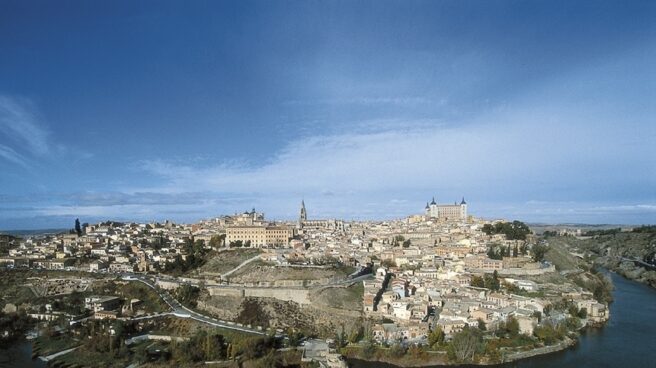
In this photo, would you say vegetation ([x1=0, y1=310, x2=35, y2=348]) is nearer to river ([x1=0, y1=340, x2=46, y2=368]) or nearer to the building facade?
river ([x1=0, y1=340, x2=46, y2=368])

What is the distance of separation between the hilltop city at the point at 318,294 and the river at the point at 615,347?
1.53 ft

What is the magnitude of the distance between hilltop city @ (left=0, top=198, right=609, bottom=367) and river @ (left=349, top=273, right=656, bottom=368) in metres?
0.47

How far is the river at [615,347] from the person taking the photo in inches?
695

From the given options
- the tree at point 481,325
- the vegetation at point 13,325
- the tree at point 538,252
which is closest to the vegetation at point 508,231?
the tree at point 538,252

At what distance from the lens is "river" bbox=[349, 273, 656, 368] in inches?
695

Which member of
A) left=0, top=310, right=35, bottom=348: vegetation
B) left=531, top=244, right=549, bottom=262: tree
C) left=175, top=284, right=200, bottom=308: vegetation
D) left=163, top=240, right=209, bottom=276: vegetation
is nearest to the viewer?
left=0, top=310, right=35, bottom=348: vegetation

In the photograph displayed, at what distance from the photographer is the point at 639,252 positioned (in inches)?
1854

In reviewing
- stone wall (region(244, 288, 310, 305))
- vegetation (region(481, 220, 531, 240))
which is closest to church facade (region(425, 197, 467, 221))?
vegetation (region(481, 220, 531, 240))

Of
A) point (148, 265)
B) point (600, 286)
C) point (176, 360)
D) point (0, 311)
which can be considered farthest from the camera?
point (148, 265)

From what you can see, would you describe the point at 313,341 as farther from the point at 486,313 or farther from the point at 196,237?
the point at 196,237

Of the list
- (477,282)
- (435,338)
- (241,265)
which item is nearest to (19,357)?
(241,265)

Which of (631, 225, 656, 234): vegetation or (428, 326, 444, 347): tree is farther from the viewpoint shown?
(631, 225, 656, 234): vegetation

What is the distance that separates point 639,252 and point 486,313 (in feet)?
116

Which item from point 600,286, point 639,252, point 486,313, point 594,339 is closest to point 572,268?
point 600,286
